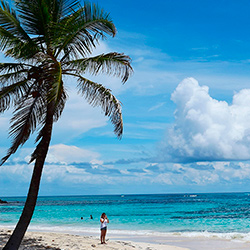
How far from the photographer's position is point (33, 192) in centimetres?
984

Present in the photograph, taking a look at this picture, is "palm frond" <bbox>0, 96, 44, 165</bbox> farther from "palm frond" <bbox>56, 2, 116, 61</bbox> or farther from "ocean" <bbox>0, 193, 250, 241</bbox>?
"ocean" <bbox>0, 193, 250, 241</bbox>

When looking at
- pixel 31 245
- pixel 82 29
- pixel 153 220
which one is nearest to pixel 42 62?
pixel 82 29

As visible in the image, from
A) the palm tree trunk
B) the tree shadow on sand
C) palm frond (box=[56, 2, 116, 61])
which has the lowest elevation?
the tree shadow on sand

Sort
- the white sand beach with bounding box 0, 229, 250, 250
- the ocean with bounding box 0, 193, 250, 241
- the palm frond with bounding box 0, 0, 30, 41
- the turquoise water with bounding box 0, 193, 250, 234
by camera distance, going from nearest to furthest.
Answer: the palm frond with bounding box 0, 0, 30, 41 → the white sand beach with bounding box 0, 229, 250, 250 → the ocean with bounding box 0, 193, 250, 241 → the turquoise water with bounding box 0, 193, 250, 234

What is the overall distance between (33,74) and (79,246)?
7.33 m

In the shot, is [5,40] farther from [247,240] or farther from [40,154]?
[247,240]

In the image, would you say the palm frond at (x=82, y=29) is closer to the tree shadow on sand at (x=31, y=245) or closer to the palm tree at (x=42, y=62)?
the palm tree at (x=42, y=62)

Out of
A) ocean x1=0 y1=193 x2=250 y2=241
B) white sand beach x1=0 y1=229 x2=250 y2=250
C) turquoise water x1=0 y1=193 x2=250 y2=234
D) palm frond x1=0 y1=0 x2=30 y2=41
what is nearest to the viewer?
palm frond x1=0 y1=0 x2=30 y2=41

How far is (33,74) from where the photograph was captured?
10203 mm

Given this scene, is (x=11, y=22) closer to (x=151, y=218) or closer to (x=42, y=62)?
(x=42, y=62)

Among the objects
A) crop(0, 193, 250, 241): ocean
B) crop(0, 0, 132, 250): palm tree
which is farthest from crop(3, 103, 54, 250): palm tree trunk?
crop(0, 193, 250, 241): ocean

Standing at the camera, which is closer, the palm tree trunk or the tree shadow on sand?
the palm tree trunk

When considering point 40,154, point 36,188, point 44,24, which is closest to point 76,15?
point 44,24

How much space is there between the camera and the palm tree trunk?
9.73 meters
